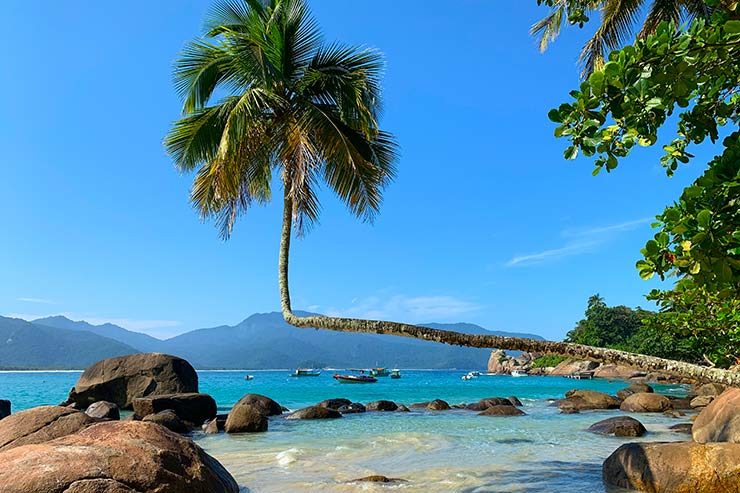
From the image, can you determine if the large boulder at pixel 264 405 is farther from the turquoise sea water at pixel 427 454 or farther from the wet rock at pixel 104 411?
the wet rock at pixel 104 411

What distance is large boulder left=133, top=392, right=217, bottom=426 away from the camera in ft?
63.7

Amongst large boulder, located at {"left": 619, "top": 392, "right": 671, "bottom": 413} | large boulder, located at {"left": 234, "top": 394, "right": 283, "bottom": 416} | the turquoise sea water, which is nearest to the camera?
the turquoise sea water

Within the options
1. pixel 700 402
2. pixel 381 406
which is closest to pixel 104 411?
pixel 381 406

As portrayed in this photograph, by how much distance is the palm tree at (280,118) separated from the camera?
8953 mm

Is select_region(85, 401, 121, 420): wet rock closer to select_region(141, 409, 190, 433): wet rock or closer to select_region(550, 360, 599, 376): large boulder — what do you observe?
select_region(141, 409, 190, 433): wet rock

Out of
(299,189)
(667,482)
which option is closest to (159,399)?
(299,189)

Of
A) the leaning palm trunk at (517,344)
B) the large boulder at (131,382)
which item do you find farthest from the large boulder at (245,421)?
the leaning palm trunk at (517,344)

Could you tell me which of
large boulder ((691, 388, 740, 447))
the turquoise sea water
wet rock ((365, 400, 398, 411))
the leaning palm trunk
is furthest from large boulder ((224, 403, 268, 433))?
large boulder ((691, 388, 740, 447))

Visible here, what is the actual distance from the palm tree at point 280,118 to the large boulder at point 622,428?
11110mm

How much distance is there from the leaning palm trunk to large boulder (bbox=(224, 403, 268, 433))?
10.9 meters

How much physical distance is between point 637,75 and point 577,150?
0.54 m

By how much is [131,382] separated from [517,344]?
898 inches

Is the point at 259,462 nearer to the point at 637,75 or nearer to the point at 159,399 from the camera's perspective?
the point at 159,399

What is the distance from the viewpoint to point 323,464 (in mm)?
11367
